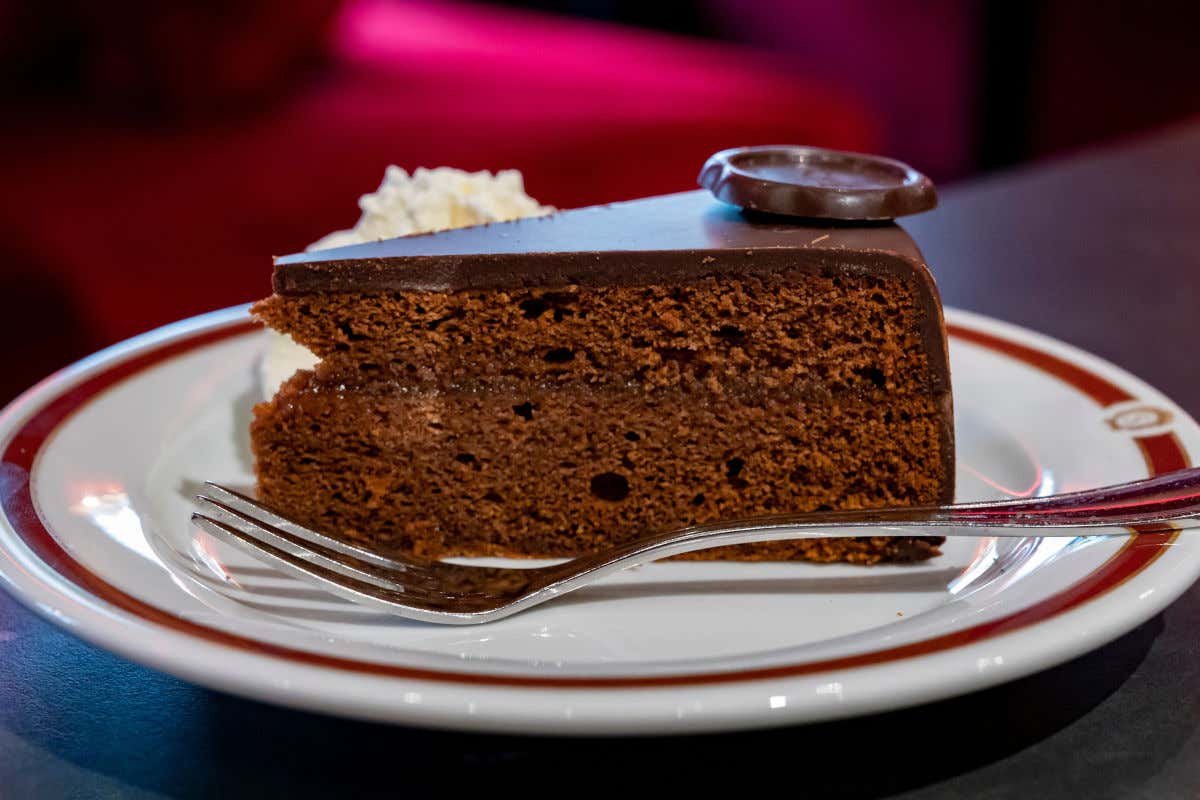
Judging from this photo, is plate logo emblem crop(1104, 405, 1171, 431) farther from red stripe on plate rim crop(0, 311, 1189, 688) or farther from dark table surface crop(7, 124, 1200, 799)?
dark table surface crop(7, 124, 1200, 799)

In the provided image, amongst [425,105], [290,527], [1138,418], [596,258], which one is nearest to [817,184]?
[596,258]

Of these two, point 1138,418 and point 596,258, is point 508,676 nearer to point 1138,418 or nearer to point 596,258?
point 596,258

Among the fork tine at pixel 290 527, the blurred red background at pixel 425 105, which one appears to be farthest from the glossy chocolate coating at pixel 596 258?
the blurred red background at pixel 425 105

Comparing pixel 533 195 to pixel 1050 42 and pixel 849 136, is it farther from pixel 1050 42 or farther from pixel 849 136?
pixel 1050 42

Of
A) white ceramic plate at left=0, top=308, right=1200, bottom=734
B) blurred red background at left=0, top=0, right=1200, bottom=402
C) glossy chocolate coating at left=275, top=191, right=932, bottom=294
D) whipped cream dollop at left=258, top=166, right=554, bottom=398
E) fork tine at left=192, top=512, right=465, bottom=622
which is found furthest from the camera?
blurred red background at left=0, top=0, right=1200, bottom=402

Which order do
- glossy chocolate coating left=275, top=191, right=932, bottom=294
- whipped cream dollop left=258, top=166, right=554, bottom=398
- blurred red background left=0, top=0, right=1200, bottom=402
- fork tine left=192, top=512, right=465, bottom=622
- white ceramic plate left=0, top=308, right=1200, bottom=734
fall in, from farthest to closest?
blurred red background left=0, top=0, right=1200, bottom=402
whipped cream dollop left=258, top=166, right=554, bottom=398
glossy chocolate coating left=275, top=191, right=932, bottom=294
fork tine left=192, top=512, right=465, bottom=622
white ceramic plate left=0, top=308, right=1200, bottom=734

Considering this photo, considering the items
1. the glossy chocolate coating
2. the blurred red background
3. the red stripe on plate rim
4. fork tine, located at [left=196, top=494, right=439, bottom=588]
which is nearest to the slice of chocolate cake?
the glossy chocolate coating
